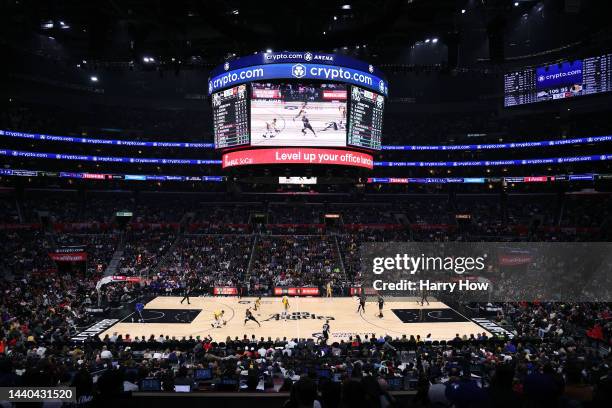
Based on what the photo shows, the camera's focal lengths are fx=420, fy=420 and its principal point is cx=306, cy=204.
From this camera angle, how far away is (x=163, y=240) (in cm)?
4506

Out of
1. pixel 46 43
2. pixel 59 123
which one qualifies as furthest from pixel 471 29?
pixel 59 123

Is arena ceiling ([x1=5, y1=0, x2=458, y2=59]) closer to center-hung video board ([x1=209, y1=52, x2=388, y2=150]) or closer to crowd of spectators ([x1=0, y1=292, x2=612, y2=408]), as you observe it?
center-hung video board ([x1=209, y1=52, x2=388, y2=150])

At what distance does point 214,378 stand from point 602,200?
4676cm

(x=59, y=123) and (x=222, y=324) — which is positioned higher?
(x=59, y=123)

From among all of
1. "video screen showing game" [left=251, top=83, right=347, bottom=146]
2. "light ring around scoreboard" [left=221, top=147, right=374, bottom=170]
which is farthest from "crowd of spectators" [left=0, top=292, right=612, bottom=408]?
"video screen showing game" [left=251, top=83, right=347, bottom=146]

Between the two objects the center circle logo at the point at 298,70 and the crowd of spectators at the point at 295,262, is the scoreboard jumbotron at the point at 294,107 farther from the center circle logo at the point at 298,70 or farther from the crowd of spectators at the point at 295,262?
the crowd of spectators at the point at 295,262

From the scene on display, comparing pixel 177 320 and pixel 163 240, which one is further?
pixel 163 240

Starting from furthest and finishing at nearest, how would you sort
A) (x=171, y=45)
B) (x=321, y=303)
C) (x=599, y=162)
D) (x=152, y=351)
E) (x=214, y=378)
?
(x=599, y=162), (x=321, y=303), (x=171, y=45), (x=152, y=351), (x=214, y=378)

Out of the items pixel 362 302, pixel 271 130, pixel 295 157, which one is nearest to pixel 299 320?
pixel 362 302

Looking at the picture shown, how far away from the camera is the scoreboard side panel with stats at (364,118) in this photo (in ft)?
70.1

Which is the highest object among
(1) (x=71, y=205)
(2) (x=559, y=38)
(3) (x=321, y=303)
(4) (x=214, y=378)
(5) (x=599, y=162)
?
(2) (x=559, y=38)

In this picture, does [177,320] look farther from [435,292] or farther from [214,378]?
[435,292]

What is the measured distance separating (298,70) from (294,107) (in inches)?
69.7

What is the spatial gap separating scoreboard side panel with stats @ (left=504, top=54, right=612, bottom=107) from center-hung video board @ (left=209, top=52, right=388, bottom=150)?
851 inches
